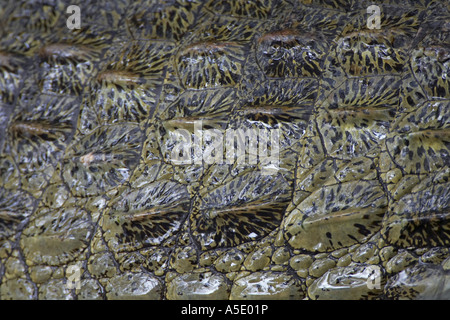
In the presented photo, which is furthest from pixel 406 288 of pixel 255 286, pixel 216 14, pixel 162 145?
pixel 216 14

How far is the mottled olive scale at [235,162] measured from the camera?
53.8 inches

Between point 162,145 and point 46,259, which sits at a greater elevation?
point 162,145

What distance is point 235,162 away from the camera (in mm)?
1461

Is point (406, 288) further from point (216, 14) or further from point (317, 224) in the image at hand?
point (216, 14)

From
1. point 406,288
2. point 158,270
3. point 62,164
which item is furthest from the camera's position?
point 62,164

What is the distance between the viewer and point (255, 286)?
1420mm

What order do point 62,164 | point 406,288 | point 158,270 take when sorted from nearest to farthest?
point 406,288 → point 158,270 → point 62,164

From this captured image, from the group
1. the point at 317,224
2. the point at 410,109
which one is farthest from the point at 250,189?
the point at 410,109

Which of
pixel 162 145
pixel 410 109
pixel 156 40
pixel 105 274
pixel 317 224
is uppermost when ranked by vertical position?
pixel 156 40

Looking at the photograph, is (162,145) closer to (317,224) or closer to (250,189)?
(250,189)

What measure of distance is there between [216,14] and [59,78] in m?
0.57

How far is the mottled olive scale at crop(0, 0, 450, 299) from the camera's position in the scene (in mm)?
1366

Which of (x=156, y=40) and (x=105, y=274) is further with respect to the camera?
(x=156, y=40)

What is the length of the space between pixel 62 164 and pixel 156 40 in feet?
1.65
